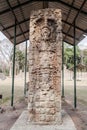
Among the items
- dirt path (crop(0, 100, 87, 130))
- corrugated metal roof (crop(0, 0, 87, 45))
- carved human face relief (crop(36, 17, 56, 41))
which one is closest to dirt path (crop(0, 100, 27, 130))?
dirt path (crop(0, 100, 87, 130))

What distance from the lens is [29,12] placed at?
34.3 ft

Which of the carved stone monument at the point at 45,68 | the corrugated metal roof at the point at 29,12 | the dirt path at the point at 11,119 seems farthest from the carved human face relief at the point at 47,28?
the dirt path at the point at 11,119

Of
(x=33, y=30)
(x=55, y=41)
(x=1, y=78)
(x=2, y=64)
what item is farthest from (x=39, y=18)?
(x=2, y=64)

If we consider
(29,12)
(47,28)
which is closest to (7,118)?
(47,28)

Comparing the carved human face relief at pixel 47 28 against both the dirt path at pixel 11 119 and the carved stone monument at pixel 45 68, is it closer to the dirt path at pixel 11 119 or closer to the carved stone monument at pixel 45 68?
the carved stone monument at pixel 45 68

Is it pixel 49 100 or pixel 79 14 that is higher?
pixel 79 14

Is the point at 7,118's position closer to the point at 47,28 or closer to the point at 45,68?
the point at 45,68

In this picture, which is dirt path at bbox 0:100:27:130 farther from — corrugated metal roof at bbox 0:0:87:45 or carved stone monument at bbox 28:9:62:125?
corrugated metal roof at bbox 0:0:87:45

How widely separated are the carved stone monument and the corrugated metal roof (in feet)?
6.02

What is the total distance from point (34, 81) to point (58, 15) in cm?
218

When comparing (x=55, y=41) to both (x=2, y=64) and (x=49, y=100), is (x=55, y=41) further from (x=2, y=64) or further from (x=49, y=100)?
(x=2, y=64)

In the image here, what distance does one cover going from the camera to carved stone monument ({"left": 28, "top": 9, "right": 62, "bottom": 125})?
6879 mm

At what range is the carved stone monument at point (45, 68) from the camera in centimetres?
688

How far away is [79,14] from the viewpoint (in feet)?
31.7
